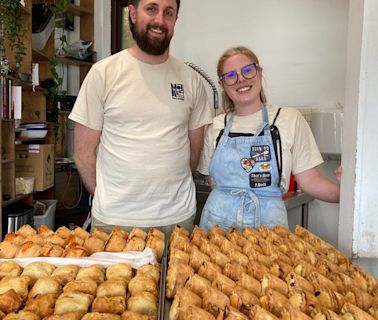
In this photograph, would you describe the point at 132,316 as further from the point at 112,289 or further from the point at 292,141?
the point at 292,141

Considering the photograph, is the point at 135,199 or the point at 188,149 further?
the point at 188,149

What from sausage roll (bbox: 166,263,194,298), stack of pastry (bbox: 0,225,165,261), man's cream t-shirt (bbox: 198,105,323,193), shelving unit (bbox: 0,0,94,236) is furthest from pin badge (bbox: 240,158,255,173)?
shelving unit (bbox: 0,0,94,236)

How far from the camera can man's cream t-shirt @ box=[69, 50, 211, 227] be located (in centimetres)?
175

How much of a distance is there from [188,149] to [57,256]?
0.86 metres

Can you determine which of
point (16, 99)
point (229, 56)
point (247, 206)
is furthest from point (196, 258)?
point (16, 99)

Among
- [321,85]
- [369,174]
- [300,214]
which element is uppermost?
[321,85]

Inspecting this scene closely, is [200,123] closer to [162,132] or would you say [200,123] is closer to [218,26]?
[162,132]

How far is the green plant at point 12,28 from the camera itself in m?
2.86

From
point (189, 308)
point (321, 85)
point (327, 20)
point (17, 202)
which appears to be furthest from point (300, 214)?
point (189, 308)

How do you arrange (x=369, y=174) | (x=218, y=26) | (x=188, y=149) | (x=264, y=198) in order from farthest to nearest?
1. (x=218, y=26)
2. (x=188, y=149)
3. (x=264, y=198)
4. (x=369, y=174)

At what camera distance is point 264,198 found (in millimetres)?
1715

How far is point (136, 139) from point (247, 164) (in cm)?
48

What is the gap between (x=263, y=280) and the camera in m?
0.97

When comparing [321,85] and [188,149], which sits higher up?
[321,85]
